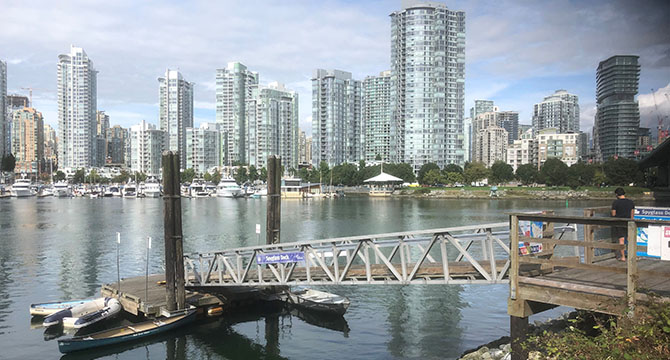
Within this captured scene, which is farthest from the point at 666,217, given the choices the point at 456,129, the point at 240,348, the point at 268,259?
the point at 456,129

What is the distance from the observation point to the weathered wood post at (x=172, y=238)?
64.6ft

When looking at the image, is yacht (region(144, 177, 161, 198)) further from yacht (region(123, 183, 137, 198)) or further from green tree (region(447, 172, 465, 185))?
green tree (region(447, 172, 465, 185))

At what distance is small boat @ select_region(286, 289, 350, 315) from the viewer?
21.7 metres

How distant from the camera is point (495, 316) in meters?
22.0

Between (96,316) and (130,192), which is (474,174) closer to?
(130,192)

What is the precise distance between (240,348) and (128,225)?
5176cm

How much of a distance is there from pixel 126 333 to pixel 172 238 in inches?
160

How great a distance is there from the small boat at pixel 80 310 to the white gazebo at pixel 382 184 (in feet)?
404

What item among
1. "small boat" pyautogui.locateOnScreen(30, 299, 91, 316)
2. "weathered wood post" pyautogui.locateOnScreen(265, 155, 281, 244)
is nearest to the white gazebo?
"weathered wood post" pyautogui.locateOnScreen(265, 155, 281, 244)

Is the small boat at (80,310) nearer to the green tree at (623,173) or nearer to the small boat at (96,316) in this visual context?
the small boat at (96,316)

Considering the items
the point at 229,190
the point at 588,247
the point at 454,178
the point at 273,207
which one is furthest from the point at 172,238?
the point at 454,178

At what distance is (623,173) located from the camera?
5389 inches

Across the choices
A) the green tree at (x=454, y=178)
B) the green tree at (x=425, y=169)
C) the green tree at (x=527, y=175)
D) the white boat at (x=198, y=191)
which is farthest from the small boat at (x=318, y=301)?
the green tree at (x=527, y=175)

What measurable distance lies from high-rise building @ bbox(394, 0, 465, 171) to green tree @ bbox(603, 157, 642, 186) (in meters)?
59.2
